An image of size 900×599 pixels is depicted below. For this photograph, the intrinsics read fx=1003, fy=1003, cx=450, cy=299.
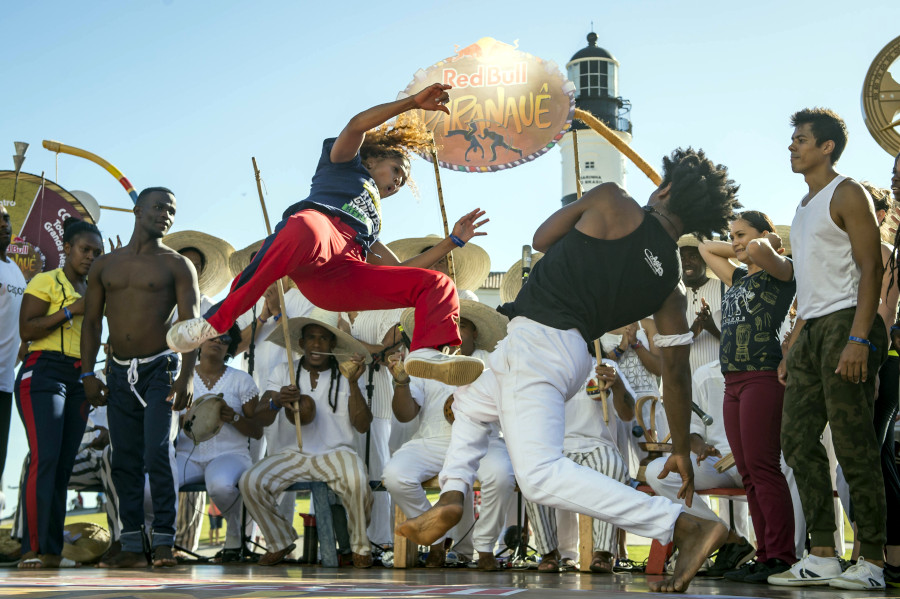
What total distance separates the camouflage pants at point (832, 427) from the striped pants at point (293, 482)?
10.8 feet

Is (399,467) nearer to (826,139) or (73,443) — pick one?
(73,443)

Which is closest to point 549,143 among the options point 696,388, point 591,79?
point 696,388

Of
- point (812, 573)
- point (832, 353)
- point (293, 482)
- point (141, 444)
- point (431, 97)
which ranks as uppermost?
point (431, 97)

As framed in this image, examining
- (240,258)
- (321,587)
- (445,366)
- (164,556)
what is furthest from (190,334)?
(240,258)

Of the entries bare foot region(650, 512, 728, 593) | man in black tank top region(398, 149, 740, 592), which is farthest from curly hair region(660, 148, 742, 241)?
bare foot region(650, 512, 728, 593)

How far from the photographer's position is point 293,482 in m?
7.43

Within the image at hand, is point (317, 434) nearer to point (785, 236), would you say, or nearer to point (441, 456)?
point (441, 456)

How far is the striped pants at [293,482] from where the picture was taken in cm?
717

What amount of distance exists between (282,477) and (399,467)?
37.0 inches

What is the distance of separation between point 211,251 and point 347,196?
5146 mm

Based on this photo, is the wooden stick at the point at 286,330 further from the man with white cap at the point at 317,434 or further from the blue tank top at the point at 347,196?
the blue tank top at the point at 347,196

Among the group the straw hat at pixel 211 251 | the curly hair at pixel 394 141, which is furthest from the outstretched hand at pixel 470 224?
the straw hat at pixel 211 251

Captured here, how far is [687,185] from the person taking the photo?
422 cm

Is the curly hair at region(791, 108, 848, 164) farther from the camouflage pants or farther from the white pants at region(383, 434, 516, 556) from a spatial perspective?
the white pants at region(383, 434, 516, 556)
